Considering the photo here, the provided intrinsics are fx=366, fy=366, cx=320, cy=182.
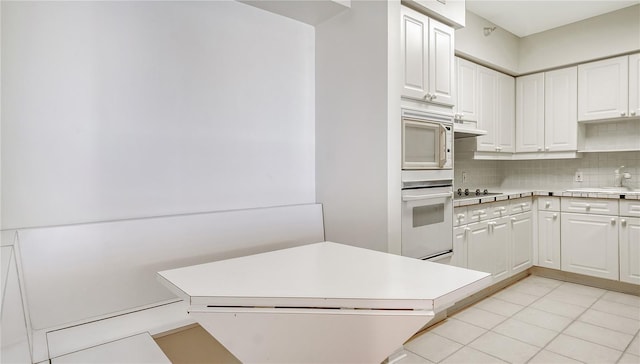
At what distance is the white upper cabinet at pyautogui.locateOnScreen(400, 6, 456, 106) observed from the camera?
242 cm

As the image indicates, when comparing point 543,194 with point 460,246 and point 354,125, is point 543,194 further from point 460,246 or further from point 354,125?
point 354,125

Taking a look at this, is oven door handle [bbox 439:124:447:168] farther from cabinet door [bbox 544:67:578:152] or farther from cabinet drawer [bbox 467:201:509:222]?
→ cabinet door [bbox 544:67:578:152]

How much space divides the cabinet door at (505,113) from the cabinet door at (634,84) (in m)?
1.07

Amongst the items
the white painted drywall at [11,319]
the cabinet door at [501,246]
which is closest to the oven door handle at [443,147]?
the cabinet door at [501,246]

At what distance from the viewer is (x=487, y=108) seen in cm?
392

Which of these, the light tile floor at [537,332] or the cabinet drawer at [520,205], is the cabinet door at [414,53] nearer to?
the light tile floor at [537,332]

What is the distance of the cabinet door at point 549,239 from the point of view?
3864 mm

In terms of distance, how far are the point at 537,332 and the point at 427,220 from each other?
115 centimetres

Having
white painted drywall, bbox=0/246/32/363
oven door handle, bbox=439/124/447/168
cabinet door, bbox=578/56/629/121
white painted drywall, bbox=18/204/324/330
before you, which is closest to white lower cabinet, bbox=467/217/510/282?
oven door handle, bbox=439/124/447/168

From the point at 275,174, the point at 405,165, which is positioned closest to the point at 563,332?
the point at 405,165

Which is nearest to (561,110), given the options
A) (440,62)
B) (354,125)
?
(440,62)

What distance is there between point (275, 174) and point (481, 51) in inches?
100

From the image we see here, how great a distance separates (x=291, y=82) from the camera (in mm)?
2703

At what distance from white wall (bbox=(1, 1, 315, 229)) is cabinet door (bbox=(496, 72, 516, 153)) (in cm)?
246
